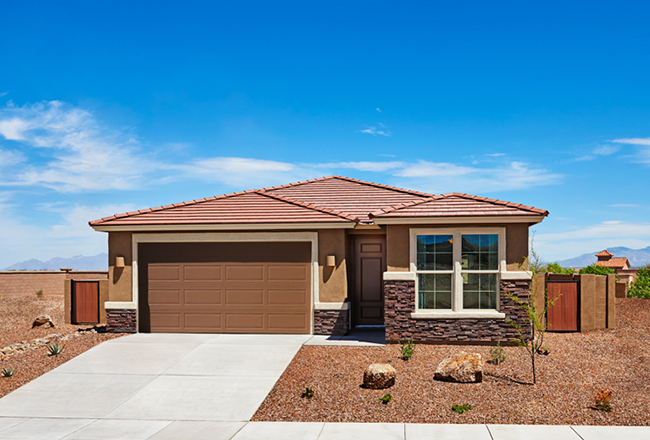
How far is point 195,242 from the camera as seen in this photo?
1431 centimetres

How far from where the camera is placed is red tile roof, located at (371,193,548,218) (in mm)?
12109

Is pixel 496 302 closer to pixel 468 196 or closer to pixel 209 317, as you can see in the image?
pixel 468 196

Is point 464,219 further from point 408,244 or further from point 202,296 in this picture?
point 202,296

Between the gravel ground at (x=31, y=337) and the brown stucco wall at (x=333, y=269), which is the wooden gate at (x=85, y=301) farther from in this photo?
the brown stucco wall at (x=333, y=269)

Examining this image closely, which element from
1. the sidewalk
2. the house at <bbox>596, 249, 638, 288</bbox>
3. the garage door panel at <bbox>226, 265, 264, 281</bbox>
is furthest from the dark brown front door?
the house at <bbox>596, 249, 638, 288</bbox>

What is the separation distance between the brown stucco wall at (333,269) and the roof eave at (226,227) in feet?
1.02

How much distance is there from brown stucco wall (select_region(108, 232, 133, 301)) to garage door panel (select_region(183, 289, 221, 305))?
5.13ft

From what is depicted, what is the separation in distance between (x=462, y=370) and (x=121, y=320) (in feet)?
30.4

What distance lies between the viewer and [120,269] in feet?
47.3

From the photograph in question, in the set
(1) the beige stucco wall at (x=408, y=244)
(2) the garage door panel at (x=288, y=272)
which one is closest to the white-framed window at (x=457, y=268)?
(1) the beige stucco wall at (x=408, y=244)

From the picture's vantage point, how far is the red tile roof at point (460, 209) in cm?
1211

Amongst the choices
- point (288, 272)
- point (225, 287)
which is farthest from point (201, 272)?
point (288, 272)

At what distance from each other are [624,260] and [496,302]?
1111 inches

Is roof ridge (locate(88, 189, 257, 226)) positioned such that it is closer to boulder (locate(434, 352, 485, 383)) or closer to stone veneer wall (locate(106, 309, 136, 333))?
stone veneer wall (locate(106, 309, 136, 333))
